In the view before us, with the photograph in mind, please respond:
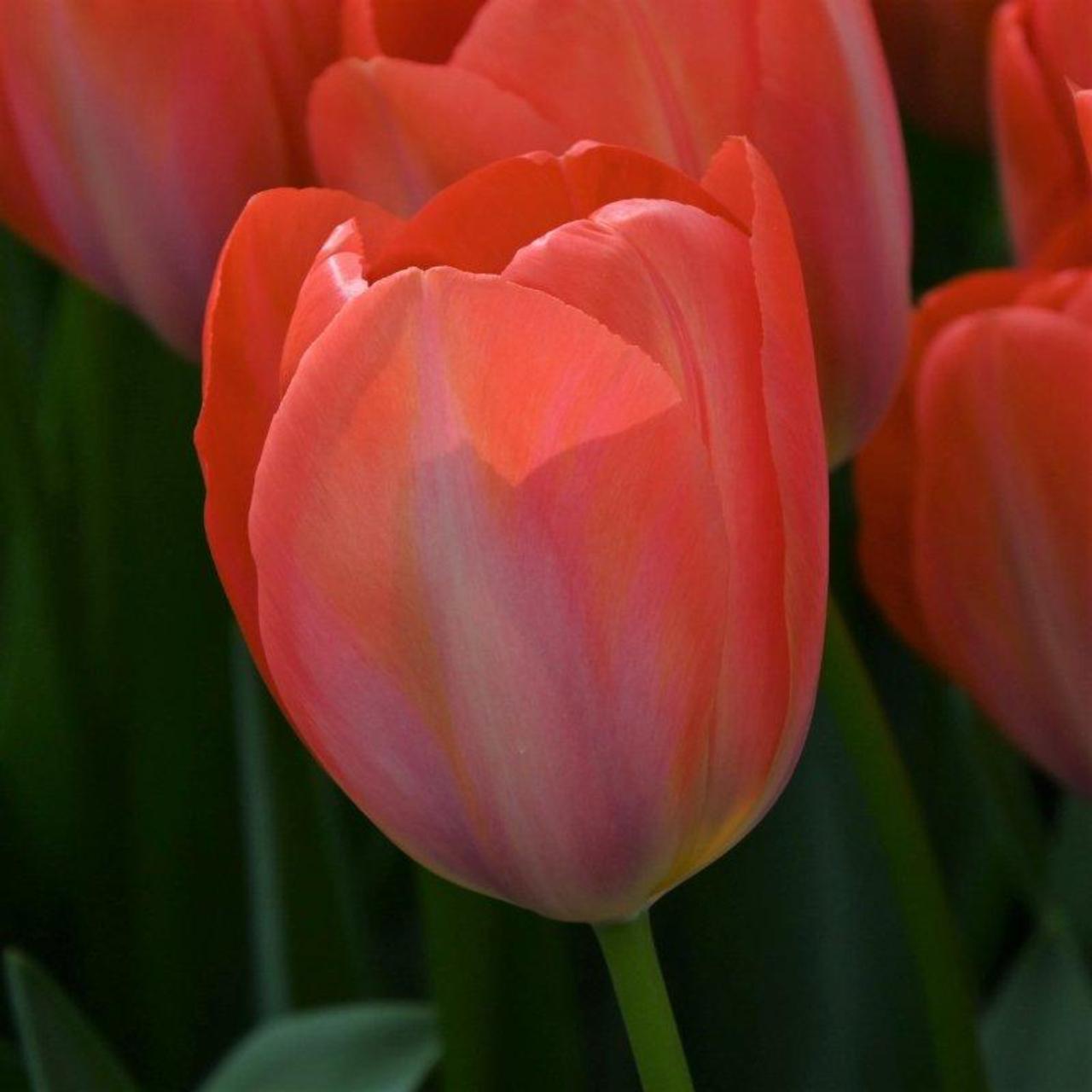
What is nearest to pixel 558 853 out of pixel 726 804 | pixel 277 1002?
pixel 726 804

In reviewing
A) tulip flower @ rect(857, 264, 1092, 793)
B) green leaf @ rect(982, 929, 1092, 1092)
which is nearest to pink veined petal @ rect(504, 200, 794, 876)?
tulip flower @ rect(857, 264, 1092, 793)

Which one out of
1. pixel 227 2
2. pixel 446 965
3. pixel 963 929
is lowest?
pixel 963 929

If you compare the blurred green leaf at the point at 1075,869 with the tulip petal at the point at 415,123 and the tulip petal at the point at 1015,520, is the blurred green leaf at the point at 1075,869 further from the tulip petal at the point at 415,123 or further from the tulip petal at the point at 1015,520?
the tulip petal at the point at 415,123

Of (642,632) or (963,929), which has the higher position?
(642,632)

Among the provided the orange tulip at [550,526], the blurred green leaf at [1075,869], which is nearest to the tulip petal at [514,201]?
the orange tulip at [550,526]

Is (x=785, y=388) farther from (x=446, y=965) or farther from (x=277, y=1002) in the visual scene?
(x=277, y=1002)

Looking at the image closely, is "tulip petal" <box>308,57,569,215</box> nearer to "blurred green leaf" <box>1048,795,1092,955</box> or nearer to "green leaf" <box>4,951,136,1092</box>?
"green leaf" <box>4,951,136,1092</box>

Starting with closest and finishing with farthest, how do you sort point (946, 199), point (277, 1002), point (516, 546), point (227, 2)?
point (516, 546) < point (227, 2) < point (277, 1002) < point (946, 199)
